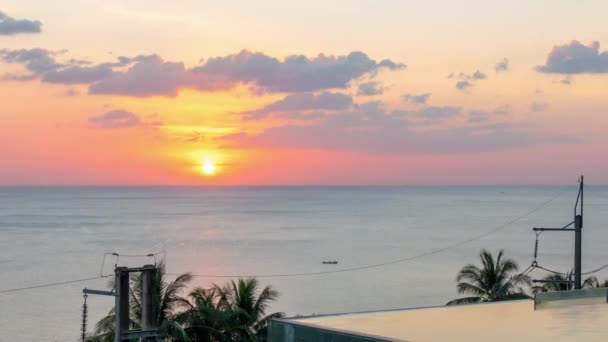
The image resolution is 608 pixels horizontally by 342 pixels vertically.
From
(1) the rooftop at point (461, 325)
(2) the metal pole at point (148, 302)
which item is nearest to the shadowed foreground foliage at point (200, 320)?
(2) the metal pole at point (148, 302)

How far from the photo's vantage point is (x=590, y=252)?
166m

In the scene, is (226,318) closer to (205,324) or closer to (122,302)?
(205,324)

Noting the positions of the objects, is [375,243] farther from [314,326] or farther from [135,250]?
[314,326]

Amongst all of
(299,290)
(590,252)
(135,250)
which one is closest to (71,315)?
(299,290)

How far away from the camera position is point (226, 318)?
40.9m

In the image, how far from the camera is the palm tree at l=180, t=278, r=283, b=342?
40.8 meters

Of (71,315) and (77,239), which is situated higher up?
(77,239)

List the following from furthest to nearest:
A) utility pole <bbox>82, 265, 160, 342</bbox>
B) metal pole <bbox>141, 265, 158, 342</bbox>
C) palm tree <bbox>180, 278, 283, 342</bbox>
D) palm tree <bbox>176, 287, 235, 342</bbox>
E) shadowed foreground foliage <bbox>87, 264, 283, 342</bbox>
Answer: palm tree <bbox>180, 278, 283, 342</bbox>
palm tree <bbox>176, 287, 235, 342</bbox>
shadowed foreground foliage <bbox>87, 264, 283, 342</bbox>
metal pole <bbox>141, 265, 158, 342</bbox>
utility pole <bbox>82, 265, 160, 342</bbox>

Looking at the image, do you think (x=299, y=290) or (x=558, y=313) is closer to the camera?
(x=558, y=313)

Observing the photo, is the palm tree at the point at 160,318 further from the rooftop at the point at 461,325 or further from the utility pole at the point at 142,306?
the rooftop at the point at 461,325

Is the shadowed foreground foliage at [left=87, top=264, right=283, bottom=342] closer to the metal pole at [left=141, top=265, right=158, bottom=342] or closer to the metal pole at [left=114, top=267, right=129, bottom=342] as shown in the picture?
the metal pole at [left=114, top=267, right=129, bottom=342]

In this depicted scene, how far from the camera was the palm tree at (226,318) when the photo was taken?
134ft

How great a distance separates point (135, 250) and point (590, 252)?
9410cm

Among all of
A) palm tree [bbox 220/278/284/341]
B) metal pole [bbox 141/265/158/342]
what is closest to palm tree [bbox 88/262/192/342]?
palm tree [bbox 220/278/284/341]
